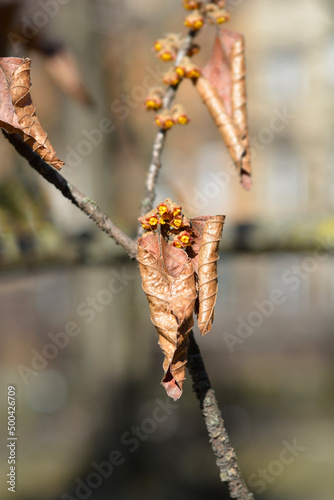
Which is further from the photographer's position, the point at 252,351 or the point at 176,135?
the point at 176,135

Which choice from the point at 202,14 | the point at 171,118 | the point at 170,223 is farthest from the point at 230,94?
the point at 170,223

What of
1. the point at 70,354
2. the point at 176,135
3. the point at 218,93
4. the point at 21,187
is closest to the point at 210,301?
the point at 218,93

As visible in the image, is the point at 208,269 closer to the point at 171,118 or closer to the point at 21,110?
the point at 21,110

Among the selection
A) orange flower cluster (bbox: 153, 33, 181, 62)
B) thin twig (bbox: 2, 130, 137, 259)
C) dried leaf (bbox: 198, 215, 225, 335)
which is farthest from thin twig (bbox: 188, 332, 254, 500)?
orange flower cluster (bbox: 153, 33, 181, 62)

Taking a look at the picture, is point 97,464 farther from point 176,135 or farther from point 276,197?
point 276,197

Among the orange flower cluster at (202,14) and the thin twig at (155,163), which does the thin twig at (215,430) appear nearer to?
the thin twig at (155,163)
